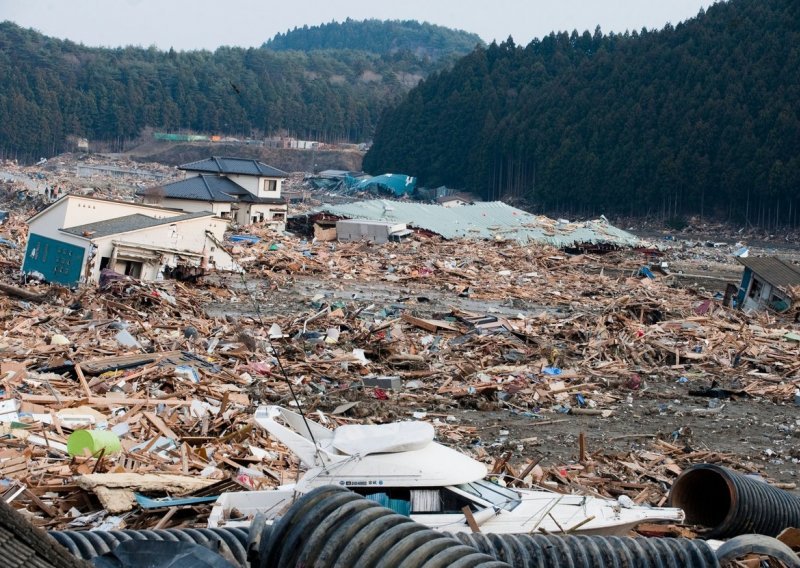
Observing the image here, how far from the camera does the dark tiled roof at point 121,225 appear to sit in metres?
23.4

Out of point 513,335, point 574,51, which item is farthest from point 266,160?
point 513,335

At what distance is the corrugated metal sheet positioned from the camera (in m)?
44.8

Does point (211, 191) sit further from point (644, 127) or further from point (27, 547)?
point (644, 127)

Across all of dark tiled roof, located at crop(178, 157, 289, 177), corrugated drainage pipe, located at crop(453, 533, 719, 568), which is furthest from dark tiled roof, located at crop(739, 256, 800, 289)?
dark tiled roof, located at crop(178, 157, 289, 177)

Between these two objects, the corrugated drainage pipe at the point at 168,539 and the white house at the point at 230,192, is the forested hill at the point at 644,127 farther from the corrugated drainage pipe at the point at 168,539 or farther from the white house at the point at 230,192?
the corrugated drainage pipe at the point at 168,539

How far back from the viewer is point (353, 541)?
4.24m

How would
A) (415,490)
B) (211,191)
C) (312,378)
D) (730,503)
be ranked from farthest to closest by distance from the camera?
1. (211,191)
2. (312,378)
3. (730,503)
4. (415,490)

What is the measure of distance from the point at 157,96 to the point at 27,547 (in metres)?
127

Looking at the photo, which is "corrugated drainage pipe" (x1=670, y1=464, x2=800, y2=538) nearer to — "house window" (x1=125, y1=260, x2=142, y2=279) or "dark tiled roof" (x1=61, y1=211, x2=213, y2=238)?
"dark tiled roof" (x1=61, y1=211, x2=213, y2=238)

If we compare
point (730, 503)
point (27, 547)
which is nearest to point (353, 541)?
point (27, 547)

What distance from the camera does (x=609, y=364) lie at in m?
16.5

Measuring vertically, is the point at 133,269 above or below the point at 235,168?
below

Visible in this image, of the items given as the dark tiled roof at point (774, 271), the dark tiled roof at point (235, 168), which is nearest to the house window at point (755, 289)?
the dark tiled roof at point (774, 271)

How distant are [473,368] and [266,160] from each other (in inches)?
3843
